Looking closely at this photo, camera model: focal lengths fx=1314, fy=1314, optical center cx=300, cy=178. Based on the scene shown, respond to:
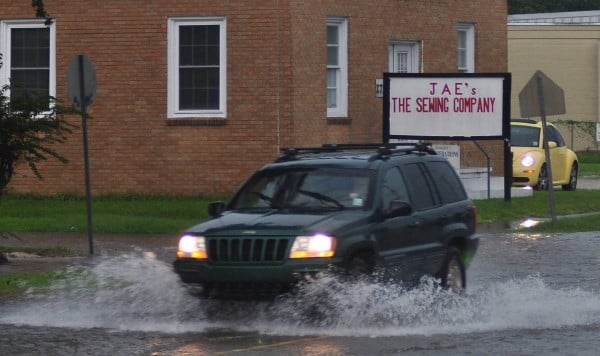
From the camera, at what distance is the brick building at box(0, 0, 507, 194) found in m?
27.2

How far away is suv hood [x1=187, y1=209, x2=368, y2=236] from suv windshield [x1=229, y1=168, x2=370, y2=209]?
0.86 feet

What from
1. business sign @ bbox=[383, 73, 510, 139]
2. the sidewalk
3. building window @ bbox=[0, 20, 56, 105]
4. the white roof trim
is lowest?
the sidewalk

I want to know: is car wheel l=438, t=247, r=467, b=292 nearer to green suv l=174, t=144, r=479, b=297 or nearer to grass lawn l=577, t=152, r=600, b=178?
green suv l=174, t=144, r=479, b=297

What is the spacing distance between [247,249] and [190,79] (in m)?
15.9

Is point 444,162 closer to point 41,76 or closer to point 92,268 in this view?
point 92,268

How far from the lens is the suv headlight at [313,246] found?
39.4 ft

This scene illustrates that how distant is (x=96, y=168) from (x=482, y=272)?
12.6 m

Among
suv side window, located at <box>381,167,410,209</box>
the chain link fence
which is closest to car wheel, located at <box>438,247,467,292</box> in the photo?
suv side window, located at <box>381,167,410,209</box>

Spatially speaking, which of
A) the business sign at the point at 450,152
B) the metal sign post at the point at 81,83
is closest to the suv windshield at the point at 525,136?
the business sign at the point at 450,152

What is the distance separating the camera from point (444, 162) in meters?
14.9

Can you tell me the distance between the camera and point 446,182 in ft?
48.1

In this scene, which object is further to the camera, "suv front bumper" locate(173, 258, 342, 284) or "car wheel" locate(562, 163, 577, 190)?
"car wheel" locate(562, 163, 577, 190)

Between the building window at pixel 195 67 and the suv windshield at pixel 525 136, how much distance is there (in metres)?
8.95

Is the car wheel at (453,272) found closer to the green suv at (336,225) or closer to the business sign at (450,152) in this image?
the green suv at (336,225)
